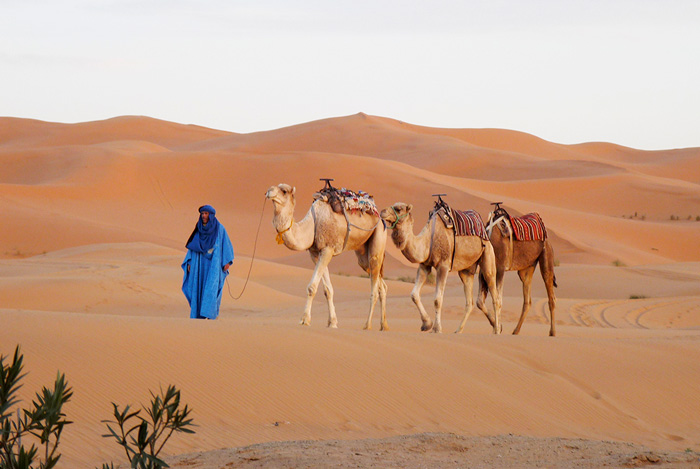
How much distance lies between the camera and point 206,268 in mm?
11578

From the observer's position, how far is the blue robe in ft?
37.6

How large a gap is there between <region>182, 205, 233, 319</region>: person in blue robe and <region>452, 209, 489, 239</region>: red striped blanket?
10.2ft

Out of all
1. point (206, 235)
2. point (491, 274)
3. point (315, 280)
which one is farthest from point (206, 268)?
point (491, 274)

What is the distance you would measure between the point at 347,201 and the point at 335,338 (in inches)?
87.8

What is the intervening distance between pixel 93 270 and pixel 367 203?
43.2 ft

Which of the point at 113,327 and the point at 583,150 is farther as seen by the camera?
the point at 583,150

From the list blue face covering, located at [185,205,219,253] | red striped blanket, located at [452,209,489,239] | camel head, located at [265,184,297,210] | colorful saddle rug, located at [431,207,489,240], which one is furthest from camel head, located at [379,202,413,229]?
blue face covering, located at [185,205,219,253]

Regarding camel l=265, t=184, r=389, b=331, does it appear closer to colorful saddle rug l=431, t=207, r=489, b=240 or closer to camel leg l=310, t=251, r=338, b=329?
camel leg l=310, t=251, r=338, b=329

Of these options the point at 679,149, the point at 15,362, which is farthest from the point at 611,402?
the point at 679,149

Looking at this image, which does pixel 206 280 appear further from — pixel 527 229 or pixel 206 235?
pixel 527 229

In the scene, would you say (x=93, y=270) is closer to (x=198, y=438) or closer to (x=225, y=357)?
(x=225, y=357)

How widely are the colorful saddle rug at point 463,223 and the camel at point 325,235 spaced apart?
33.9 inches

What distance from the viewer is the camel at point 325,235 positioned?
1052 centimetres

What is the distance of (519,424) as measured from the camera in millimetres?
8141
